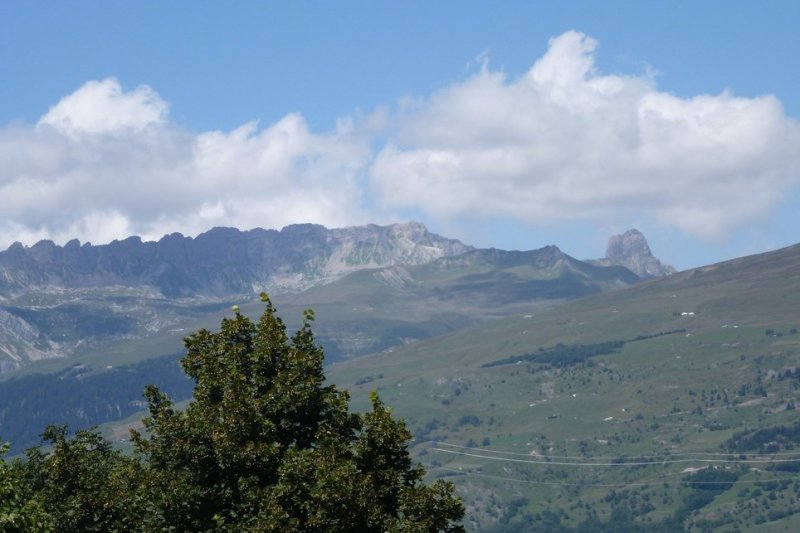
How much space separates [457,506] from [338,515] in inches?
258

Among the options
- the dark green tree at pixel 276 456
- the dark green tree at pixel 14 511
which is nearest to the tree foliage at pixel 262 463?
the dark green tree at pixel 276 456

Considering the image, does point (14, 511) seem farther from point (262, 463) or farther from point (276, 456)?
point (276, 456)

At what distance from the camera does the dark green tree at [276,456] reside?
65.7 m

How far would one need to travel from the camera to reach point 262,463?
69.2 meters

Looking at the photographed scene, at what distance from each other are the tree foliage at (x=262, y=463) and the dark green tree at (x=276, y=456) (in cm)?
8

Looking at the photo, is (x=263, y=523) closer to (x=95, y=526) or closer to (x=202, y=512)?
(x=202, y=512)

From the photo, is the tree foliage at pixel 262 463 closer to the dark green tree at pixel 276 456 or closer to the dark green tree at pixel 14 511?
the dark green tree at pixel 276 456

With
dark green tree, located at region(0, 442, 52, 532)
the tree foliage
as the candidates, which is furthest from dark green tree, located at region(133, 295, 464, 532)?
dark green tree, located at region(0, 442, 52, 532)

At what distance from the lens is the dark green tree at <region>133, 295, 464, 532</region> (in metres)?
65.7

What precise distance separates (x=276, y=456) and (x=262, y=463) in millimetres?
863

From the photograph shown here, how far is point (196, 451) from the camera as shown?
7156 centimetres

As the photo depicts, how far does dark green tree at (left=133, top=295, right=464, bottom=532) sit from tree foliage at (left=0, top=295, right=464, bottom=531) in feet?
0.25

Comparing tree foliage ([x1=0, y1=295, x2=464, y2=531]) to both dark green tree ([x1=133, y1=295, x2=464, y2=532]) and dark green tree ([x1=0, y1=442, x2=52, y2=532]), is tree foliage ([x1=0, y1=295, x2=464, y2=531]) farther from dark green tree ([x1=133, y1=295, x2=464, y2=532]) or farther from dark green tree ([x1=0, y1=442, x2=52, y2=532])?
dark green tree ([x1=0, y1=442, x2=52, y2=532])

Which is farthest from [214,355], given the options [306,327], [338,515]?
[338,515]
